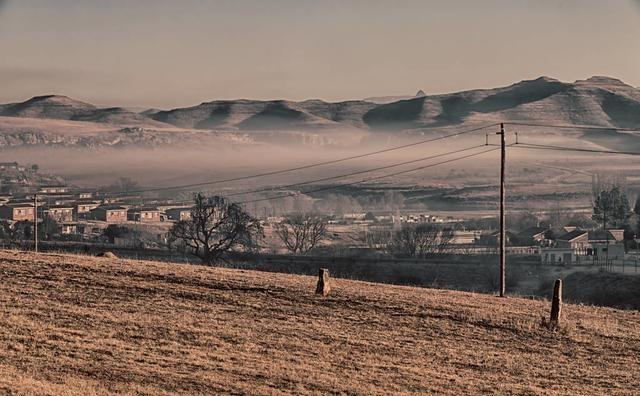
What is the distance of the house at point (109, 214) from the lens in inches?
6363

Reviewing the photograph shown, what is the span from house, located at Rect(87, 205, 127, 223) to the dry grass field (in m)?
125

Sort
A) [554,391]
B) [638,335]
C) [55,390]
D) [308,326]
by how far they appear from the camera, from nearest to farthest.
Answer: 1. [55,390]
2. [554,391]
3. [308,326]
4. [638,335]

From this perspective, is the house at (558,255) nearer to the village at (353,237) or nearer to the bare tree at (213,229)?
the village at (353,237)

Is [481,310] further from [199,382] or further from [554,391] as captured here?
[199,382]

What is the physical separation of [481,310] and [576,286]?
4126cm

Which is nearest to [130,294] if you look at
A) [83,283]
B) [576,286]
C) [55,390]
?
[83,283]

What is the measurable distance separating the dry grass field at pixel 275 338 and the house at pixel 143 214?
5028 inches

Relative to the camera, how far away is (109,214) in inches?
6471

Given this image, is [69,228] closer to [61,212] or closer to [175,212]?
[61,212]

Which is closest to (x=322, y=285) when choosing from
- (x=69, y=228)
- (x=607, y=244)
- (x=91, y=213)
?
(x=607, y=244)

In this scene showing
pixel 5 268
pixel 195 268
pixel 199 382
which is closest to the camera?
pixel 199 382

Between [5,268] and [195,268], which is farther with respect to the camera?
[195,268]

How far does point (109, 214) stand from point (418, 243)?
7322 cm

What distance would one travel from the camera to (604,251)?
99.2m
